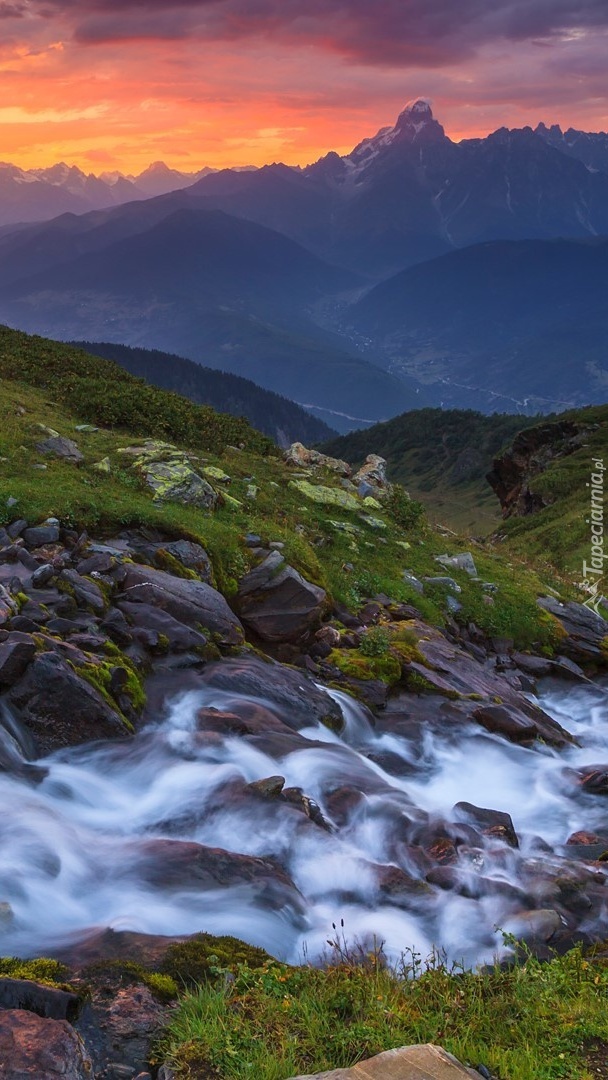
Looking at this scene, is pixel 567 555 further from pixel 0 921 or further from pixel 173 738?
pixel 0 921

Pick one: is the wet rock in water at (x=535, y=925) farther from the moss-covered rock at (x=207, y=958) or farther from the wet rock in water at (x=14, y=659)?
the wet rock in water at (x=14, y=659)

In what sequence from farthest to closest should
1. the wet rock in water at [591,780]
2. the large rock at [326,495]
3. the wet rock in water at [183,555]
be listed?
1. the large rock at [326,495]
2. the wet rock in water at [183,555]
3. the wet rock in water at [591,780]

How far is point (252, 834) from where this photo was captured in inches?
448

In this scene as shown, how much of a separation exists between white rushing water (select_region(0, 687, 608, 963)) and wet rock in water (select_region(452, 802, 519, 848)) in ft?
1.15

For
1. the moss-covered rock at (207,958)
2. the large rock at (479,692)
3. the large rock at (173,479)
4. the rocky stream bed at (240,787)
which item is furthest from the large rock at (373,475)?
the moss-covered rock at (207,958)

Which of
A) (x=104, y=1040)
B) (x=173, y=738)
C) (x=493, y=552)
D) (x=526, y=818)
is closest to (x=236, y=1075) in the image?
(x=104, y=1040)

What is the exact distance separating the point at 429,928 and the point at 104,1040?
5.02 metres

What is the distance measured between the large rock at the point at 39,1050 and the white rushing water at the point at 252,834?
2.03 meters

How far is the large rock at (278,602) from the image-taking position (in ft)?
59.3

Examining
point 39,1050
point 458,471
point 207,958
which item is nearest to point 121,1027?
point 39,1050

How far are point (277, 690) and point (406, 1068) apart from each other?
9.89 metres

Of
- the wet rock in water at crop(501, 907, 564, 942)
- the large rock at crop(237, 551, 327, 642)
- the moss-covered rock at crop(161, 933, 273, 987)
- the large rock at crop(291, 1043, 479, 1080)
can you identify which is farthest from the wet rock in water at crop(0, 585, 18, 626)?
the large rock at crop(291, 1043, 479, 1080)

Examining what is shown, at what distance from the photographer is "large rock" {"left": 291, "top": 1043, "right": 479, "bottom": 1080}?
5.68 m

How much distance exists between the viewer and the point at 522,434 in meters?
81.7
